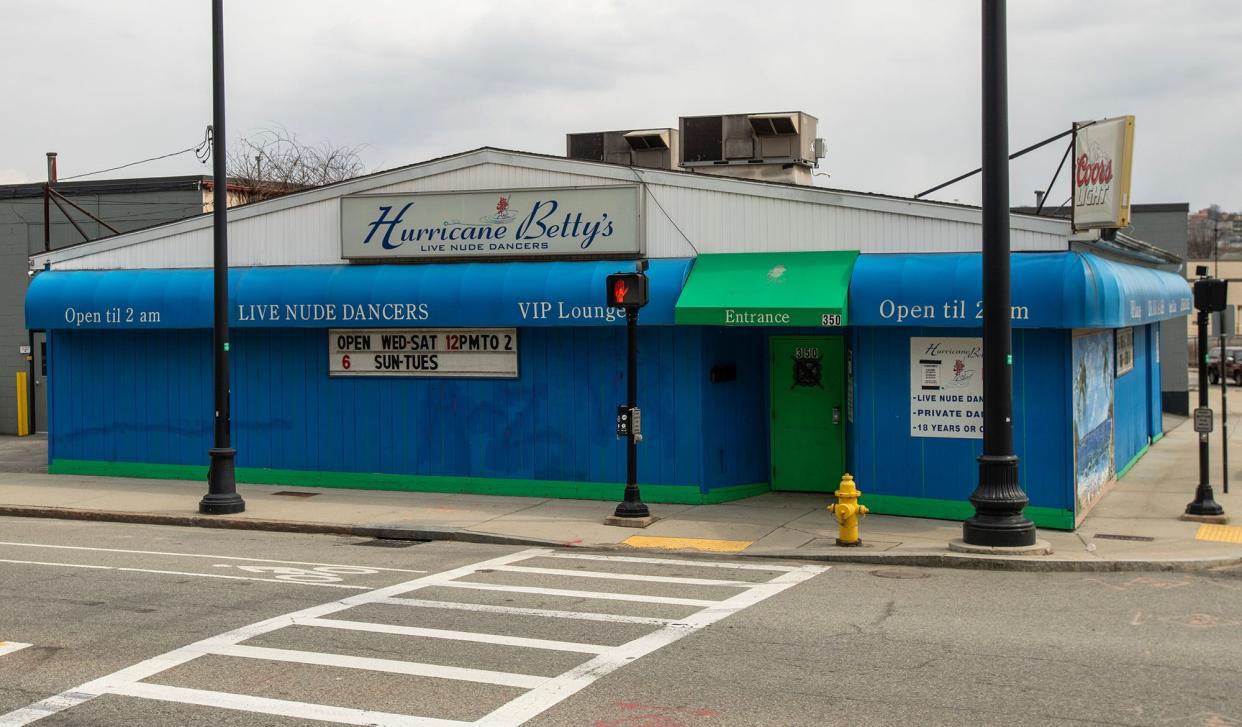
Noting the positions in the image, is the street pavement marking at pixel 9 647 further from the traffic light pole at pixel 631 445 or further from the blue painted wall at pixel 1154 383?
the blue painted wall at pixel 1154 383

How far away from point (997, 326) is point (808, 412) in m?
5.06

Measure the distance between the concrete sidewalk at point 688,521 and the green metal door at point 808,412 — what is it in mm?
320

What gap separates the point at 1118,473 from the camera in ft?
65.4

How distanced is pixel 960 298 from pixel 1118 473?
6608 millimetres

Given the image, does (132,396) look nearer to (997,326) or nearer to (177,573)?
(177,573)

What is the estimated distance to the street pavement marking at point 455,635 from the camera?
9491mm

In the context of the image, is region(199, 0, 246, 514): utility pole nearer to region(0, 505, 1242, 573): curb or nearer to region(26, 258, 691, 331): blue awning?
region(0, 505, 1242, 573): curb

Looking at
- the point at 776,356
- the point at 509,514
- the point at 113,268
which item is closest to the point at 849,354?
the point at 776,356

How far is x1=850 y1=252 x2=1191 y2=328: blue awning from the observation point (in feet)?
47.6

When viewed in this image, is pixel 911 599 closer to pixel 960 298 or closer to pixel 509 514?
pixel 960 298

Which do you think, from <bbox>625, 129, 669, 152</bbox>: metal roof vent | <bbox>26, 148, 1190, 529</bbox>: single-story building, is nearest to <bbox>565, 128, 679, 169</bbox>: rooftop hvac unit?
<bbox>625, 129, 669, 152</bbox>: metal roof vent

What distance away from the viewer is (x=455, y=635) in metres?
9.90

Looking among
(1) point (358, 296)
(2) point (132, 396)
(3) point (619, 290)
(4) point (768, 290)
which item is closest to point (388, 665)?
(3) point (619, 290)

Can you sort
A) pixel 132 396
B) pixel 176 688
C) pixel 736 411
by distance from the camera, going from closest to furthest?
pixel 176 688 → pixel 736 411 → pixel 132 396
